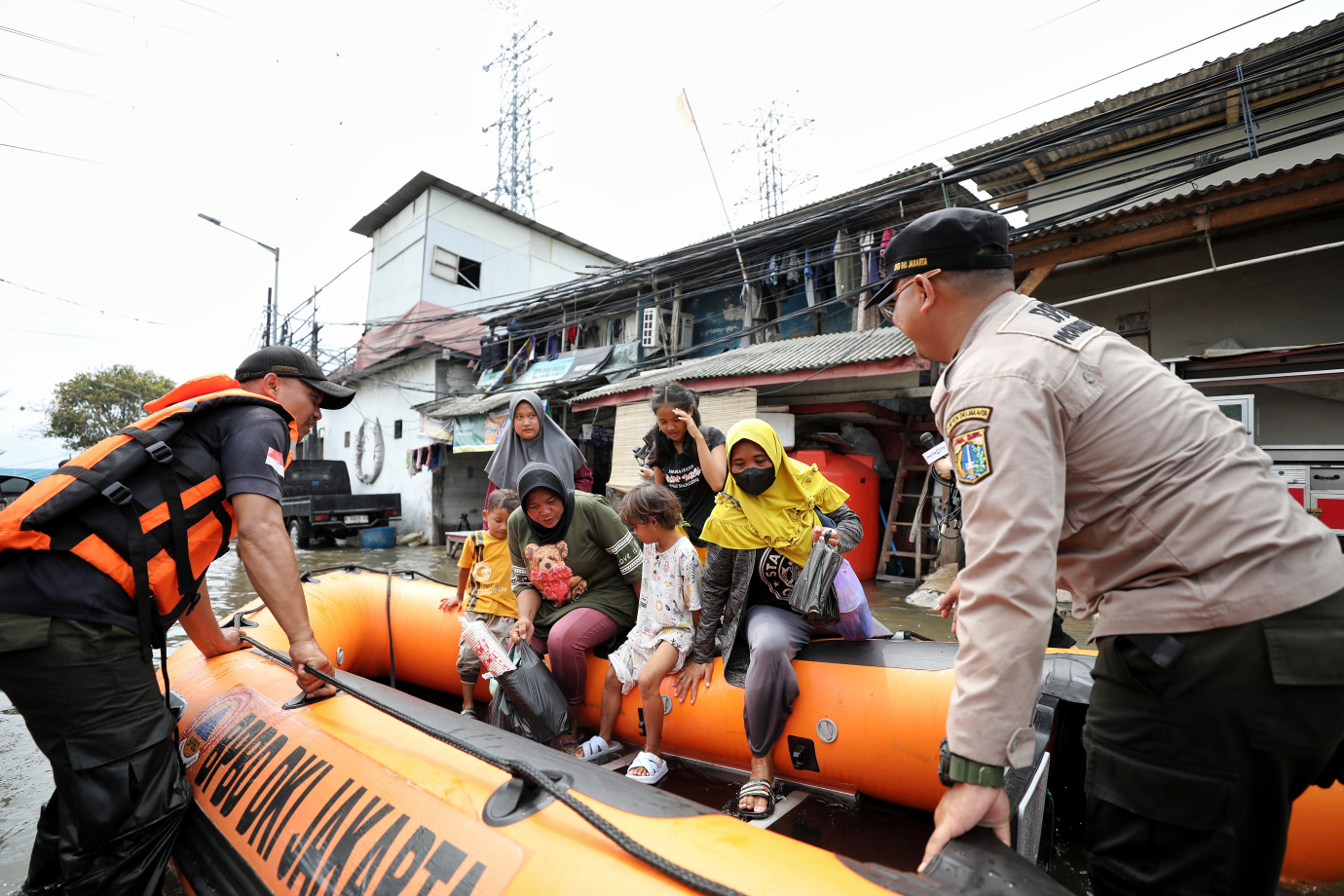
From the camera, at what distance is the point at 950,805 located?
1051 millimetres

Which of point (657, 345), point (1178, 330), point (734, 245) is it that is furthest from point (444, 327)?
point (1178, 330)

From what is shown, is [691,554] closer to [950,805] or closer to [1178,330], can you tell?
[950,805]

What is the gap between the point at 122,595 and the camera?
176 cm

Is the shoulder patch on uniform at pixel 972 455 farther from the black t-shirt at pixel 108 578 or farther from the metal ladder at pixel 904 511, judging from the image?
the metal ladder at pixel 904 511

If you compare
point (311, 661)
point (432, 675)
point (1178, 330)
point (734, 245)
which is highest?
point (734, 245)

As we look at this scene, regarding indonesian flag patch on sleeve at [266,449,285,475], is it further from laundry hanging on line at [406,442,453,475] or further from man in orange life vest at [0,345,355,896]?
laundry hanging on line at [406,442,453,475]

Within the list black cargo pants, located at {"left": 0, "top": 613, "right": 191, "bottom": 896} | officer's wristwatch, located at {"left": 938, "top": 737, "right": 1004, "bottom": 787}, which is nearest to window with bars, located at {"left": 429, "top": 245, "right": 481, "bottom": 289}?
black cargo pants, located at {"left": 0, "top": 613, "right": 191, "bottom": 896}

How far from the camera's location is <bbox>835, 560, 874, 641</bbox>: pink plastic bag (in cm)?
277

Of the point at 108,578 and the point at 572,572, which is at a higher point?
the point at 108,578

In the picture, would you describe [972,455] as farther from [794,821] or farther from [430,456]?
[430,456]

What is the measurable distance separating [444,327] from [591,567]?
14.9 meters

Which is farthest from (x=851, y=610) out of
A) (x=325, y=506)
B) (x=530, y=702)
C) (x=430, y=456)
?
(x=430, y=456)

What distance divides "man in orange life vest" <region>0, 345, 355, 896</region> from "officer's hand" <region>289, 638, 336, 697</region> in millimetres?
46

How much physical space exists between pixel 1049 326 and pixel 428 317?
58.3 ft
